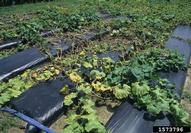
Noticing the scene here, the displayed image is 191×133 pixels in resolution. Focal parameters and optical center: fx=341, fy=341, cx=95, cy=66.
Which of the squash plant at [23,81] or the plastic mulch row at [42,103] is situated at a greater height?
the squash plant at [23,81]

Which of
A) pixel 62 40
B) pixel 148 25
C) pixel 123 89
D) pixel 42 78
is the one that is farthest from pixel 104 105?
pixel 148 25

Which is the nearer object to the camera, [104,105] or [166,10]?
[104,105]

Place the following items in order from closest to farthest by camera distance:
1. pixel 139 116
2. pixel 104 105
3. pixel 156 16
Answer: pixel 139 116 < pixel 104 105 < pixel 156 16

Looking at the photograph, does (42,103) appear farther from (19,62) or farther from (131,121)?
(19,62)

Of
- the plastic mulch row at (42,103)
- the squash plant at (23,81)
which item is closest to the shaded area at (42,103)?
the plastic mulch row at (42,103)

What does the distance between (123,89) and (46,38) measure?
330cm

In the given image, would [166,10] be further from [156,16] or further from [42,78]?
[42,78]

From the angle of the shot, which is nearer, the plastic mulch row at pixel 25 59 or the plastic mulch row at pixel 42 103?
the plastic mulch row at pixel 42 103

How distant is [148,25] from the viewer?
11039mm

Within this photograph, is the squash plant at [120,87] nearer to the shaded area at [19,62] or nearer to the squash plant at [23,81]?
the squash plant at [23,81]

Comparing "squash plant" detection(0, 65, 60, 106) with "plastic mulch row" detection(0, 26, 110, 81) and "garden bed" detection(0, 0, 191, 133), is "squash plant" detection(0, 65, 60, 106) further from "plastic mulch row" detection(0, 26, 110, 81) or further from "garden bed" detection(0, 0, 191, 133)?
"plastic mulch row" detection(0, 26, 110, 81)

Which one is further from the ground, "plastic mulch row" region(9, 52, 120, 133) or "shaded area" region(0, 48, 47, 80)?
"shaded area" region(0, 48, 47, 80)

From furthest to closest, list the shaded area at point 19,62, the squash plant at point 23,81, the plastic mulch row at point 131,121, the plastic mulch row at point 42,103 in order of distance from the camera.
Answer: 1. the shaded area at point 19,62
2. the squash plant at point 23,81
3. the plastic mulch row at point 42,103
4. the plastic mulch row at point 131,121

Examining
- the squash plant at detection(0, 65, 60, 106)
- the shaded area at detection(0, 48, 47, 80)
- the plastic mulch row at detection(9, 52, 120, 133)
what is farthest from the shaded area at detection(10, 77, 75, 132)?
the shaded area at detection(0, 48, 47, 80)
